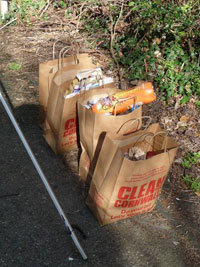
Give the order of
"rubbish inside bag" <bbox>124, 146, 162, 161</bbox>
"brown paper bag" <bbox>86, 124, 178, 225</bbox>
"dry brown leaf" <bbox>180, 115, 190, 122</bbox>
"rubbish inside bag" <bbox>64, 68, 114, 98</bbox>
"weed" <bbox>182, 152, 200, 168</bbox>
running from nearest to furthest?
"brown paper bag" <bbox>86, 124, 178, 225</bbox> → "rubbish inside bag" <bbox>124, 146, 162, 161</bbox> → "rubbish inside bag" <bbox>64, 68, 114, 98</bbox> → "weed" <bbox>182, 152, 200, 168</bbox> → "dry brown leaf" <bbox>180, 115, 190, 122</bbox>

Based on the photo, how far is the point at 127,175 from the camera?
2656mm

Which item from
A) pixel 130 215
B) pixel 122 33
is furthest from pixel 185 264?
pixel 122 33

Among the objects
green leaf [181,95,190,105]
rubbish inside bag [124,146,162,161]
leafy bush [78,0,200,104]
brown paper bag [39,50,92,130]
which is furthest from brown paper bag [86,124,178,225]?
leafy bush [78,0,200,104]

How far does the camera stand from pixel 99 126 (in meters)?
2.89

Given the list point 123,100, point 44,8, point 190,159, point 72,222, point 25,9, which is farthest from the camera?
point 44,8

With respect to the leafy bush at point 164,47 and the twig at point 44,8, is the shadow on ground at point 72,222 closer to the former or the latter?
Result: the leafy bush at point 164,47

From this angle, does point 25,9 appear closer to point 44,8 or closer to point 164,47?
point 44,8

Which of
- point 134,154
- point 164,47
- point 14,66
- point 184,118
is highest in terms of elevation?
point 164,47

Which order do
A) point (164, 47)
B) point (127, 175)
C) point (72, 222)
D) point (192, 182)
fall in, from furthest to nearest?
1. point (164, 47)
2. point (192, 182)
3. point (72, 222)
4. point (127, 175)

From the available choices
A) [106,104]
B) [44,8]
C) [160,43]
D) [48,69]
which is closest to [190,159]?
[106,104]

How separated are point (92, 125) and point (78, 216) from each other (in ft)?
2.21

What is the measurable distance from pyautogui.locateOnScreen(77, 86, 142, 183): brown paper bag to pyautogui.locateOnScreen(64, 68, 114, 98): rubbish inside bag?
9cm

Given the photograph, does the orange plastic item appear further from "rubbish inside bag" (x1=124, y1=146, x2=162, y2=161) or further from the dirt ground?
the dirt ground

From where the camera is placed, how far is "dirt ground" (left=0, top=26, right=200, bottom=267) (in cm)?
275
